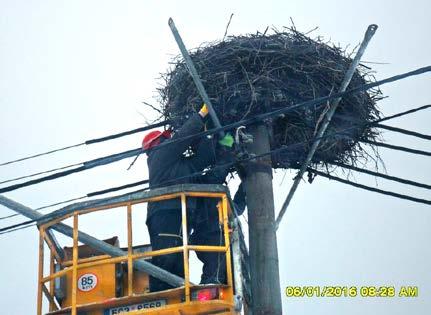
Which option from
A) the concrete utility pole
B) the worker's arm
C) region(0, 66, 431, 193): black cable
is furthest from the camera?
the worker's arm

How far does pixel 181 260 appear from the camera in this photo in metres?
10.4

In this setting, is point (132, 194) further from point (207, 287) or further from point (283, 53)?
point (283, 53)

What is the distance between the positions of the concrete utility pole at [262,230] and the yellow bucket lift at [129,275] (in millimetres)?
221

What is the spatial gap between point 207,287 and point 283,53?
352 cm

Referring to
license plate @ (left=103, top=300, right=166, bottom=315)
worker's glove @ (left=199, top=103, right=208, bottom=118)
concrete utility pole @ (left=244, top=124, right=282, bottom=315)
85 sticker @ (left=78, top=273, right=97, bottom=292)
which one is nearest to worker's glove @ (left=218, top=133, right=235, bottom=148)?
concrete utility pole @ (left=244, top=124, right=282, bottom=315)

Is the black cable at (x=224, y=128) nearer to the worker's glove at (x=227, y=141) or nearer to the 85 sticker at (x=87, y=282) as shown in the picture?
the worker's glove at (x=227, y=141)

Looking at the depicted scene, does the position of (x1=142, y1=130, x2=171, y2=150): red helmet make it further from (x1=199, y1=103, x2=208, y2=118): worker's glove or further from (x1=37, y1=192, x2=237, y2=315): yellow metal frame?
(x1=37, y1=192, x2=237, y2=315): yellow metal frame

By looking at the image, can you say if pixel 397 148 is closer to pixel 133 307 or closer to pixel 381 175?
pixel 381 175

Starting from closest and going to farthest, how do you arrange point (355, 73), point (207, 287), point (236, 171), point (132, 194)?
1. point (207, 287)
2. point (132, 194)
3. point (236, 171)
4. point (355, 73)

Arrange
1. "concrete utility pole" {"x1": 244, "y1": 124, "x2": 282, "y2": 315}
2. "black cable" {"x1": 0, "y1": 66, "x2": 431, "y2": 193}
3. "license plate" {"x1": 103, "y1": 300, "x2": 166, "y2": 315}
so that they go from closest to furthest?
1. "license plate" {"x1": 103, "y1": 300, "x2": 166, "y2": 315}
2. "black cable" {"x1": 0, "y1": 66, "x2": 431, "y2": 193}
3. "concrete utility pole" {"x1": 244, "y1": 124, "x2": 282, "y2": 315}

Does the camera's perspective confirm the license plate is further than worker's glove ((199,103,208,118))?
No

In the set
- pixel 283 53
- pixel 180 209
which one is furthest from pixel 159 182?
→ pixel 283 53

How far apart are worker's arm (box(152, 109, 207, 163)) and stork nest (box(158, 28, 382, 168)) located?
50 centimetres

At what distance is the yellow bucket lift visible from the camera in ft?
31.4
